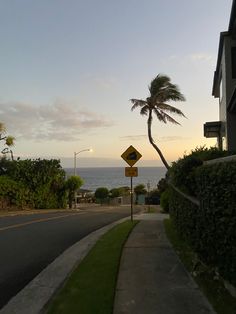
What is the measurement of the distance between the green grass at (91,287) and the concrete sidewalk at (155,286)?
0.16 meters

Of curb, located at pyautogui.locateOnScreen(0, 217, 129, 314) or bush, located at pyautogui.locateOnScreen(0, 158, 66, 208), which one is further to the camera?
bush, located at pyautogui.locateOnScreen(0, 158, 66, 208)

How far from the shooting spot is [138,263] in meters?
10.6

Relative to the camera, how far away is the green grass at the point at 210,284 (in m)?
6.95

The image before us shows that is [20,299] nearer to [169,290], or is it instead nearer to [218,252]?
[169,290]

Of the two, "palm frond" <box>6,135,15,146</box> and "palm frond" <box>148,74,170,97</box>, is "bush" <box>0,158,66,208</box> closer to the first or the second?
"palm frond" <box>6,135,15,146</box>

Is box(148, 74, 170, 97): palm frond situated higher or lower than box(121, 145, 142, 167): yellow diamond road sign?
higher

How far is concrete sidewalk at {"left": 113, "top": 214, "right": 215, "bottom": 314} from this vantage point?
23.1 feet

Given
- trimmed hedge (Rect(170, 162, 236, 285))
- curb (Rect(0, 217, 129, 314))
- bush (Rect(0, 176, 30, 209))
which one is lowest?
curb (Rect(0, 217, 129, 314))

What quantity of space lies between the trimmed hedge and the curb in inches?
105

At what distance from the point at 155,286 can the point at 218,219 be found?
5.29ft

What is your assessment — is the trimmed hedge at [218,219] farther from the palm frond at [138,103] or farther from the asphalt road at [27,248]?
the palm frond at [138,103]

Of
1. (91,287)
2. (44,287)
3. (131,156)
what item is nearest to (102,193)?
(131,156)

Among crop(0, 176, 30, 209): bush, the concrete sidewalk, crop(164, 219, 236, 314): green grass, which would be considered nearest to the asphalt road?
the concrete sidewalk

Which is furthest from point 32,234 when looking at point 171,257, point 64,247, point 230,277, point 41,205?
point 41,205
